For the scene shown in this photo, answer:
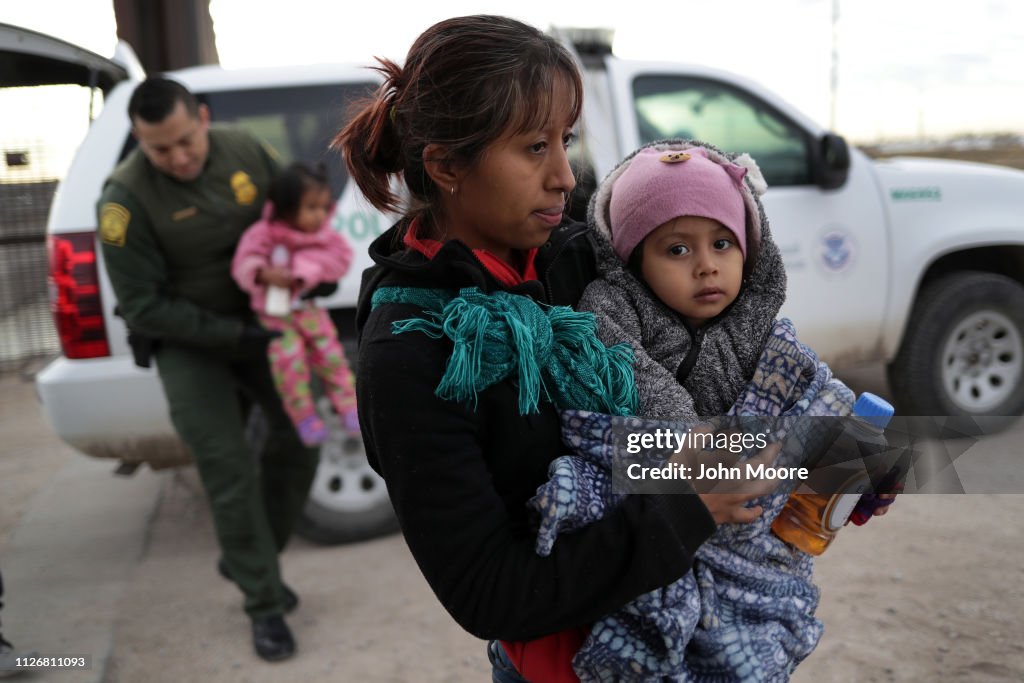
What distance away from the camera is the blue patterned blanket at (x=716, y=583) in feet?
4.46

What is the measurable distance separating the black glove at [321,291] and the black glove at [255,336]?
0.63ft

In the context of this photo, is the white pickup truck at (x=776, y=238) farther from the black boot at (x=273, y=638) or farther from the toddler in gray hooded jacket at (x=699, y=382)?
the toddler in gray hooded jacket at (x=699, y=382)

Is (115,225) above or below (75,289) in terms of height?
above

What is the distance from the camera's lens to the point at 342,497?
446 cm

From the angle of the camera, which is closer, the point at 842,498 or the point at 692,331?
the point at 842,498

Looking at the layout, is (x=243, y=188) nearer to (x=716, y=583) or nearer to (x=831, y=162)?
(x=716, y=583)

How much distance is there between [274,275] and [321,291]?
287 millimetres

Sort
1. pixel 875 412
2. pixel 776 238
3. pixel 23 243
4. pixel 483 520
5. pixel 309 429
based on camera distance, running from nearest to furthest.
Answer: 1. pixel 483 520
2. pixel 875 412
3. pixel 309 429
4. pixel 776 238
5. pixel 23 243

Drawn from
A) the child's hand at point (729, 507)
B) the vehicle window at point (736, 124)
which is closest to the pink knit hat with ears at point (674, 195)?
the child's hand at point (729, 507)

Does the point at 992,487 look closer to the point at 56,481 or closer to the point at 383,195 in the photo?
the point at 383,195

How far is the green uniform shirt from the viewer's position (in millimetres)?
3359

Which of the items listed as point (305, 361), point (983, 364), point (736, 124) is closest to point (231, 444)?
point (305, 361)

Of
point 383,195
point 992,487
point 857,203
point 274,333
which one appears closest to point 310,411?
point 274,333

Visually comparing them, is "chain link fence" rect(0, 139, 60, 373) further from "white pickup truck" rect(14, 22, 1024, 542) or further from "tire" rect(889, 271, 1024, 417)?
"tire" rect(889, 271, 1024, 417)
